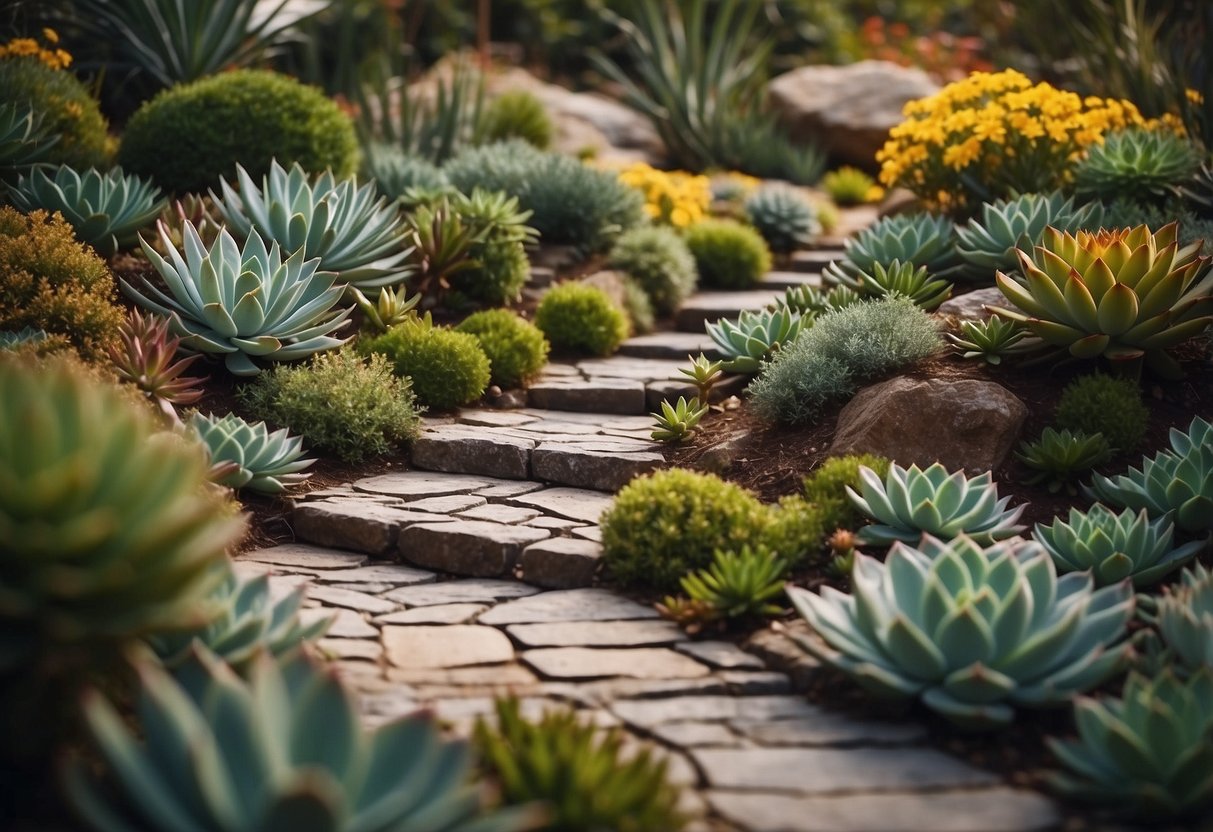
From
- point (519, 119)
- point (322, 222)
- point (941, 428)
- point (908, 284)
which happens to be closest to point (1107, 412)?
point (941, 428)

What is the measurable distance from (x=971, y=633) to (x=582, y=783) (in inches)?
55.6

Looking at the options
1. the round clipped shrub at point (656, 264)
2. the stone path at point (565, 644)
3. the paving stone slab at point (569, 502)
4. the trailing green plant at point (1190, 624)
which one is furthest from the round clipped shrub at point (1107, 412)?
the round clipped shrub at point (656, 264)

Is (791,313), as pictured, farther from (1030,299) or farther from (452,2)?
(452,2)

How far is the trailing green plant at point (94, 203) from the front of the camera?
705cm

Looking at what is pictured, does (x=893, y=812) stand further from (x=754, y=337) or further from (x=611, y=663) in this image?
Answer: (x=754, y=337)

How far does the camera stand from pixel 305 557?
5.49 metres

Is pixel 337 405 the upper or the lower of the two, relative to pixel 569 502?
upper

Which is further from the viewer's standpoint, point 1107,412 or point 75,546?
point 1107,412

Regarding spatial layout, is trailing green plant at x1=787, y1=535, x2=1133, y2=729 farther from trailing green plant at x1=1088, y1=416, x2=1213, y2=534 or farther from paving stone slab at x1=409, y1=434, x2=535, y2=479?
paving stone slab at x1=409, y1=434, x2=535, y2=479

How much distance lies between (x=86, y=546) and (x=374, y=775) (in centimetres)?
97

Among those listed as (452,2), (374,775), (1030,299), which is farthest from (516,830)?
(452,2)

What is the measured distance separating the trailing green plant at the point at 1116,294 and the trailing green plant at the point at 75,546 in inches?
163

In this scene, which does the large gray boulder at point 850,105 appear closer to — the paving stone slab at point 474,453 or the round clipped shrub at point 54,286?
the paving stone slab at point 474,453

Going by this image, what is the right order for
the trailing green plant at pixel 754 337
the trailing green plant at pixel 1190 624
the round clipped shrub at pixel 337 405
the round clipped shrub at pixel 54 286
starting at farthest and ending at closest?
the trailing green plant at pixel 754 337, the round clipped shrub at pixel 337 405, the round clipped shrub at pixel 54 286, the trailing green plant at pixel 1190 624
